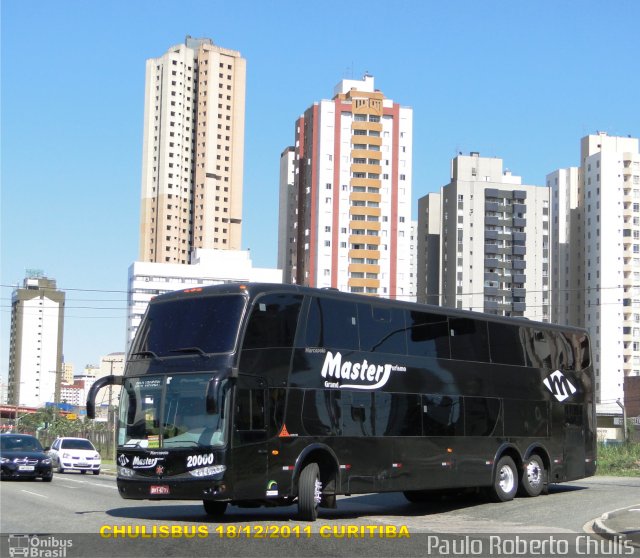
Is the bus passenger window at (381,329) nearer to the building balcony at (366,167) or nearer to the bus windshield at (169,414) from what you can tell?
the bus windshield at (169,414)

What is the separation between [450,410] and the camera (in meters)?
22.5

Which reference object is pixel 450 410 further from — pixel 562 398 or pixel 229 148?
pixel 229 148

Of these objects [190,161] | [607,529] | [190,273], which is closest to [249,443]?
[607,529]

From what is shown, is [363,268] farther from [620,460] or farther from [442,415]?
[442,415]

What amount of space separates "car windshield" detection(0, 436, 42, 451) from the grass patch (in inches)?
782

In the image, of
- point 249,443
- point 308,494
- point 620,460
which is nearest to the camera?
point 249,443

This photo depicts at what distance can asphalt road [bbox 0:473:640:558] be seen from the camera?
14.8m

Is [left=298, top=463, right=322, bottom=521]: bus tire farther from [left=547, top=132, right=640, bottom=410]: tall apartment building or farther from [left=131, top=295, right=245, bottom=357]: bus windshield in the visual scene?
[left=547, top=132, right=640, bottom=410]: tall apartment building

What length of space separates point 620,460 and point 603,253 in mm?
114394

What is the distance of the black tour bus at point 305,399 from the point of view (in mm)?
18203

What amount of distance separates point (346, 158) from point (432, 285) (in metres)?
27.0

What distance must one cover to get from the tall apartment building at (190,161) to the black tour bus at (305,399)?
170 metres

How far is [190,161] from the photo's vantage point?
7692 inches

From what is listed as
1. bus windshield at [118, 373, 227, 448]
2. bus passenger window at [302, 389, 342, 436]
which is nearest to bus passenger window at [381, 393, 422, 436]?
bus passenger window at [302, 389, 342, 436]
